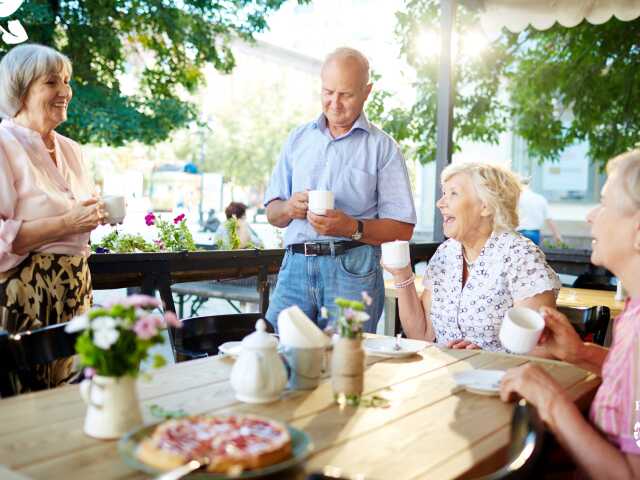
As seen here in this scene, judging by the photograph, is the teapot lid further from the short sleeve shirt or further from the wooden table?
the wooden table

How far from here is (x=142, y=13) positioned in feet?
27.5

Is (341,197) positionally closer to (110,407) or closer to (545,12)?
(110,407)

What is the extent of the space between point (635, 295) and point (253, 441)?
927mm

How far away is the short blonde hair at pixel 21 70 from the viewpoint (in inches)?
92.0

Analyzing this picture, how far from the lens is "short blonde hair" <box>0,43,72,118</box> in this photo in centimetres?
→ 234

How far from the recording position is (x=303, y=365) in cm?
172

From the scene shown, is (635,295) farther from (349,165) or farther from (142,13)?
(142,13)

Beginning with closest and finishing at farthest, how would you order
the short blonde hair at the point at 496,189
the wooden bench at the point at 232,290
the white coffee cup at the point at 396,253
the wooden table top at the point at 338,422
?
the wooden table top at the point at 338,422, the white coffee cup at the point at 396,253, the short blonde hair at the point at 496,189, the wooden bench at the point at 232,290

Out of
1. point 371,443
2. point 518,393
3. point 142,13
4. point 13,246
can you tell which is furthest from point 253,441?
point 142,13

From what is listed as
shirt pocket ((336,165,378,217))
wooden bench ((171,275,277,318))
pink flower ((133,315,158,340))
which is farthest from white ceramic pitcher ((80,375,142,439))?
wooden bench ((171,275,277,318))

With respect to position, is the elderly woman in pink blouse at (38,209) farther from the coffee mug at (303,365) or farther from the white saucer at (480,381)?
the white saucer at (480,381)

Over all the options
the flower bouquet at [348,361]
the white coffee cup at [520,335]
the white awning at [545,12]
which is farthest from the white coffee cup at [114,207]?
the white awning at [545,12]

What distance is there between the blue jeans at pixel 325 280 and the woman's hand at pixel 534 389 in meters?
0.99

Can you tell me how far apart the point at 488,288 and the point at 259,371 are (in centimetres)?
117
